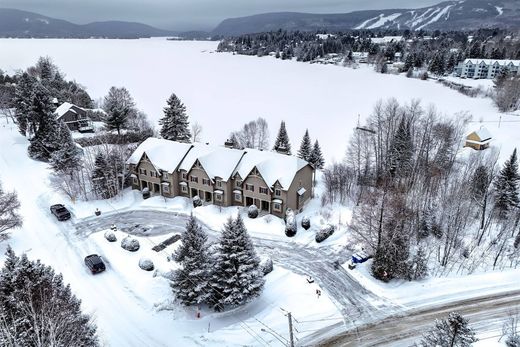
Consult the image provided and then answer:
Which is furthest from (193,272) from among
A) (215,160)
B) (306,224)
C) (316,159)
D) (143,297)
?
(316,159)

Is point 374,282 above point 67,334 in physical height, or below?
below

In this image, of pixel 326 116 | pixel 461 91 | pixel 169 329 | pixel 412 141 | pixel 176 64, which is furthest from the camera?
pixel 176 64

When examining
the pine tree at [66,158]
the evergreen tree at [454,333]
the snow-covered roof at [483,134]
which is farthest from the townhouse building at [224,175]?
the snow-covered roof at [483,134]

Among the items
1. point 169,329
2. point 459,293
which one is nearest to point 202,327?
point 169,329

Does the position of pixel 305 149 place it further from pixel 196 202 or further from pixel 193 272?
pixel 193 272

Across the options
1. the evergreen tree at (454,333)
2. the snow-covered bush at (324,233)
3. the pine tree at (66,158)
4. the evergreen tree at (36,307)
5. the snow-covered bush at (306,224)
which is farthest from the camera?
the pine tree at (66,158)

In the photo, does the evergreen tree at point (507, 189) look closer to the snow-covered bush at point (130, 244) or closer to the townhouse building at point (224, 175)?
the townhouse building at point (224, 175)

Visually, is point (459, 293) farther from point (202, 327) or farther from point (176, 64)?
point (176, 64)
